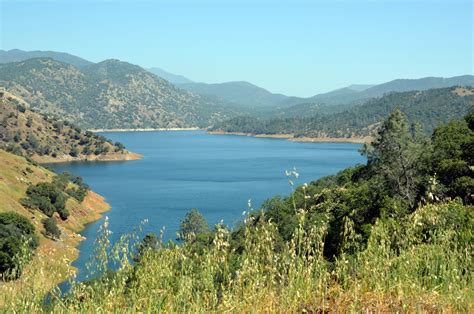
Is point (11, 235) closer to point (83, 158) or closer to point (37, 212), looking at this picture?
point (37, 212)

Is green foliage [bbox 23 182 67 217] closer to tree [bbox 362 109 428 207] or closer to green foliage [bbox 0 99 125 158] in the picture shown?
tree [bbox 362 109 428 207]

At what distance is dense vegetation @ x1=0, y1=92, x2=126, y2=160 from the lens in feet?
557

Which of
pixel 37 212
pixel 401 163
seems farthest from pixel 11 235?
pixel 401 163

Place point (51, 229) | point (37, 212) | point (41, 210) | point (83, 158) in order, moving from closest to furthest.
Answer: point (51, 229), point (37, 212), point (41, 210), point (83, 158)

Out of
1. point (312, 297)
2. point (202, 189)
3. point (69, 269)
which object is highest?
point (69, 269)

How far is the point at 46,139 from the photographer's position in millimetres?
180750

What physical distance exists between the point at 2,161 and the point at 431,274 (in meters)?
96.3

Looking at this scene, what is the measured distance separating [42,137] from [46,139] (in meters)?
1.45

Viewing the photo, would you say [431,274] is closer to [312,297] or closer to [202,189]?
[312,297]

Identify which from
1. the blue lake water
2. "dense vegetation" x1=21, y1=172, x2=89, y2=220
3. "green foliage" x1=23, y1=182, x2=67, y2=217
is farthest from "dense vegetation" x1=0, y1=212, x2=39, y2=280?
"dense vegetation" x1=21, y1=172, x2=89, y2=220

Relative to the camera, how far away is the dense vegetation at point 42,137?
16975cm

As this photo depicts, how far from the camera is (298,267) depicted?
6.05 metres

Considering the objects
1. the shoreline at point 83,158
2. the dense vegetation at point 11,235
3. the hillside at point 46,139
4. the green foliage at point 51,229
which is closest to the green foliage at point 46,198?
the green foliage at point 51,229

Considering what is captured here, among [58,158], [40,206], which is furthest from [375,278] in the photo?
[58,158]
